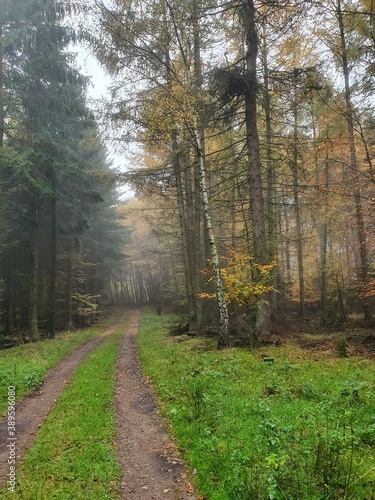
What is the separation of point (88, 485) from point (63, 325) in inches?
836

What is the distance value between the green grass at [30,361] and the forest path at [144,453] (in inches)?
124

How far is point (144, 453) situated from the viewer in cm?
564

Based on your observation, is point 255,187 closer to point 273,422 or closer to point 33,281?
point 273,422

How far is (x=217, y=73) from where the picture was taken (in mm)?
11039

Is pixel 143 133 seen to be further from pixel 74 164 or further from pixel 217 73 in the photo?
pixel 74 164

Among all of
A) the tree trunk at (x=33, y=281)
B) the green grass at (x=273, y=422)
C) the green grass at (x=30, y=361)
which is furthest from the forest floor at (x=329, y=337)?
the tree trunk at (x=33, y=281)

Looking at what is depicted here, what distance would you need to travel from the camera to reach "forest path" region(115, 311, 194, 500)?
4588 millimetres

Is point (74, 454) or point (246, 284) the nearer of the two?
point (74, 454)

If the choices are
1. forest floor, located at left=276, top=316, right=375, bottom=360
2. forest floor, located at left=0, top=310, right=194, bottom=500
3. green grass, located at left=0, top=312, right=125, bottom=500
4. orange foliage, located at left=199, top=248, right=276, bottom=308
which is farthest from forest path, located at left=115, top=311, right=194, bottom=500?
forest floor, located at left=276, top=316, right=375, bottom=360

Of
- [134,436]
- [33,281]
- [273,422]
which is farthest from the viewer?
[33,281]

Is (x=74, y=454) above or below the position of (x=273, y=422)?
below

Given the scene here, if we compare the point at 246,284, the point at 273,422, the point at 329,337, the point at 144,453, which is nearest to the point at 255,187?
the point at 246,284

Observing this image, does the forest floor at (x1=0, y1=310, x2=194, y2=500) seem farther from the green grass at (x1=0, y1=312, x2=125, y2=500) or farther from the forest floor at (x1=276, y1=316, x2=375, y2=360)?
the forest floor at (x1=276, y1=316, x2=375, y2=360)

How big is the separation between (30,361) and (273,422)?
36.4 ft
